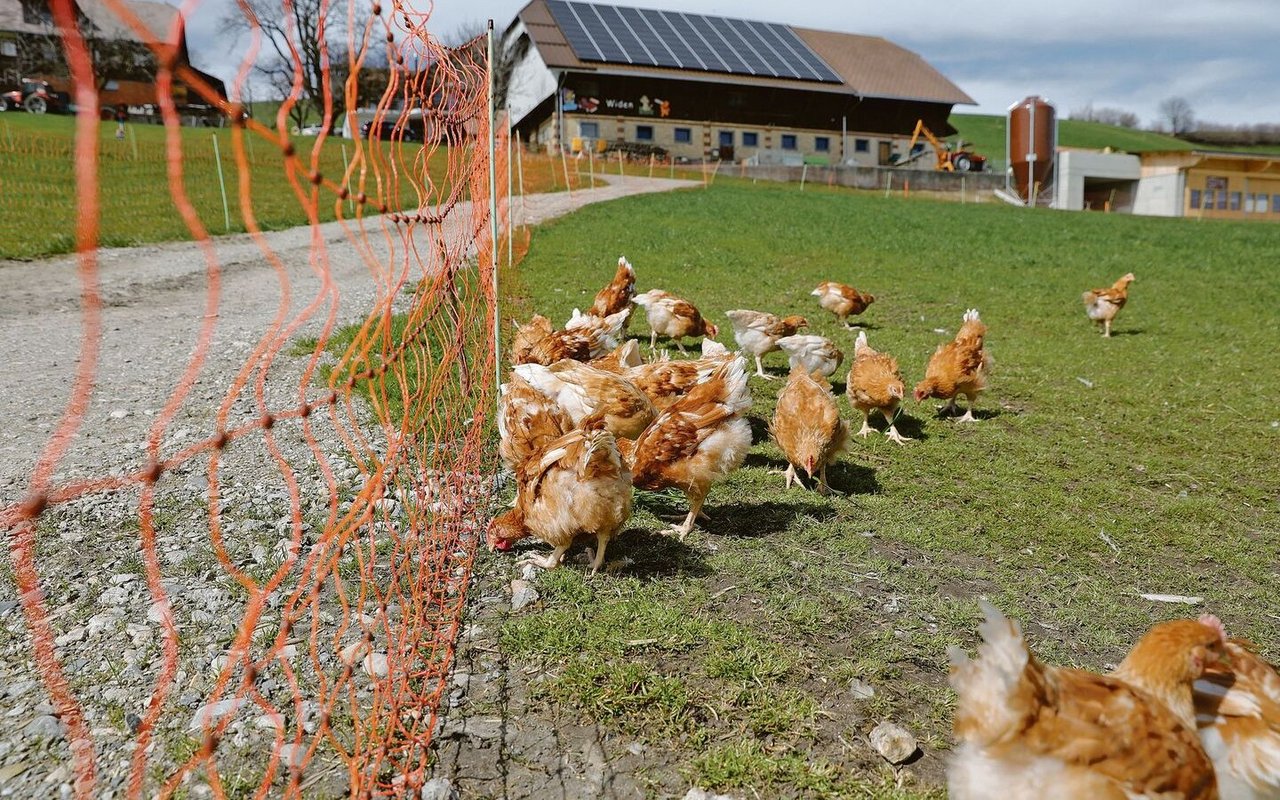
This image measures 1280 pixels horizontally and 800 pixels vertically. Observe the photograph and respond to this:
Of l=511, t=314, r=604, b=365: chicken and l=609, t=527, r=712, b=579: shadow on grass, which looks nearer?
l=609, t=527, r=712, b=579: shadow on grass

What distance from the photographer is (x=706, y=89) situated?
1603 inches

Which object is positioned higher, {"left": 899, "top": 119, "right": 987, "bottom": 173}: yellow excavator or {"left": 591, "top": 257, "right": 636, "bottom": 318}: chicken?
{"left": 899, "top": 119, "right": 987, "bottom": 173}: yellow excavator

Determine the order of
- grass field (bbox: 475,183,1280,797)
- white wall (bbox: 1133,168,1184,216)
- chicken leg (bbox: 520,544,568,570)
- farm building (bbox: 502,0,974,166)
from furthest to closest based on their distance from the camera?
white wall (bbox: 1133,168,1184,216) < farm building (bbox: 502,0,974,166) < chicken leg (bbox: 520,544,568,570) < grass field (bbox: 475,183,1280,797)

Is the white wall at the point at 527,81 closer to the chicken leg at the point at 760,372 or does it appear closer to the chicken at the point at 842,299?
the chicken at the point at 842,299

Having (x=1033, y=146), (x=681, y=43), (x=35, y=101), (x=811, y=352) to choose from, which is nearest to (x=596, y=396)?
(x=811, y=352)

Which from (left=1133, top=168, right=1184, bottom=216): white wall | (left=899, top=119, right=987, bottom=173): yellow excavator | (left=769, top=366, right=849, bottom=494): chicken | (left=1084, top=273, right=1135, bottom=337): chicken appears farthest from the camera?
(left=1133, top=168, right=1184, bottom=216): white wall

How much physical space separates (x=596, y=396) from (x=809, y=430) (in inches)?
51.6

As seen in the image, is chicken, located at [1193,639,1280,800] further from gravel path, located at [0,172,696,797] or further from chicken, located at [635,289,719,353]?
chicken, located at [635,289,719,353]

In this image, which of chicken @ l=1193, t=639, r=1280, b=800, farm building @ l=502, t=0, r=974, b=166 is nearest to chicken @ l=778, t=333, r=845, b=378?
chicken @ l=1193, t=639, r=1280, b=800

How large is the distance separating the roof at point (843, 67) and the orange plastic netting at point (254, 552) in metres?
34.2

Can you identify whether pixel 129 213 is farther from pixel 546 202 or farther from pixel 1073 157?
pixel 1073 157

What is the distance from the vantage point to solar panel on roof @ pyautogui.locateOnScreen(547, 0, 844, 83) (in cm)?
→ 3794

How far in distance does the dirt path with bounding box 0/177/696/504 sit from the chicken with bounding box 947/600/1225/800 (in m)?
2.18

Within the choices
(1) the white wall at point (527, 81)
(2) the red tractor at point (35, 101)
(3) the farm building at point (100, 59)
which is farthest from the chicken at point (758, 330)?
(2) the red tractor at point (35, 101)
